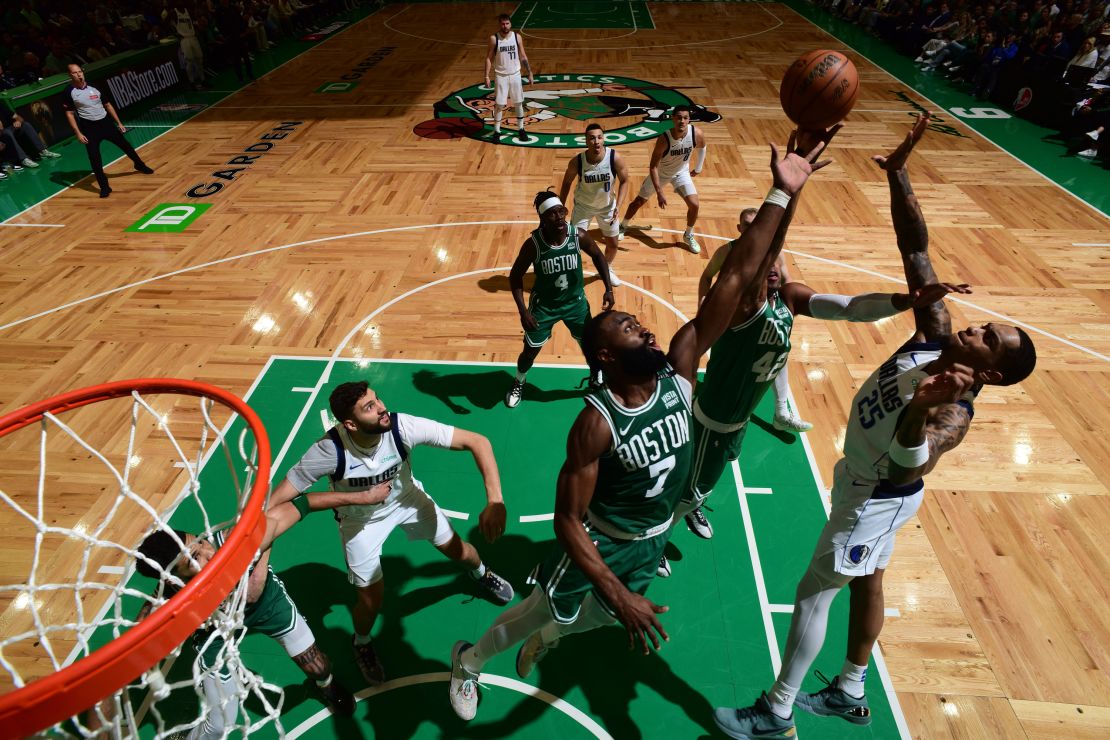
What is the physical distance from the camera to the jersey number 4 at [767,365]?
3994 mm

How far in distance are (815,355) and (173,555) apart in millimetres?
5649

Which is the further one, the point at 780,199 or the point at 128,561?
the point at 128,561

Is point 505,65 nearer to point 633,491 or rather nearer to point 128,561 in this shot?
point 128,561

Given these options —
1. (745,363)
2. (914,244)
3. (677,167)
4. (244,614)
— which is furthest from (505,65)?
(244,614)

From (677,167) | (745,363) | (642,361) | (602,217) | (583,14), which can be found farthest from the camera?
(583,14)

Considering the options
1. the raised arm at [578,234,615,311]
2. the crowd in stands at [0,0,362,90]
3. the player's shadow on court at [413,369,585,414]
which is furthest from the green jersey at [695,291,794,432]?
the crowd in stands at [0,0,362,90]

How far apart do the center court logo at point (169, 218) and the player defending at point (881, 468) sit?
898 centimetres

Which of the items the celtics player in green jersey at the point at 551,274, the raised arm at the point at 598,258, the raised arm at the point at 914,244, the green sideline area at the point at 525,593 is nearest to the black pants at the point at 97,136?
the green sideline area at the point at 525,593

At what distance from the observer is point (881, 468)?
305cm

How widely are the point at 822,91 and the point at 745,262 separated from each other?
1152 millimetres

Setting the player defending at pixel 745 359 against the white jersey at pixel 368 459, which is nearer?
the white jersey at pixel 368 459

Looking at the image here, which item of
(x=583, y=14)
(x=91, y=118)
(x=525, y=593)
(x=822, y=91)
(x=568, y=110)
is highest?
(x=822, y=91)

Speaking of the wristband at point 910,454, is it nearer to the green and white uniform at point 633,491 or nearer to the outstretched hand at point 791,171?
the green and white uniform at point 633,491

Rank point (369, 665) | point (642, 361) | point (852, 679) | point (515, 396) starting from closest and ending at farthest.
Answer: point (642, 361) < point (852, 679) < point (369, 665) < point (515, 396)
